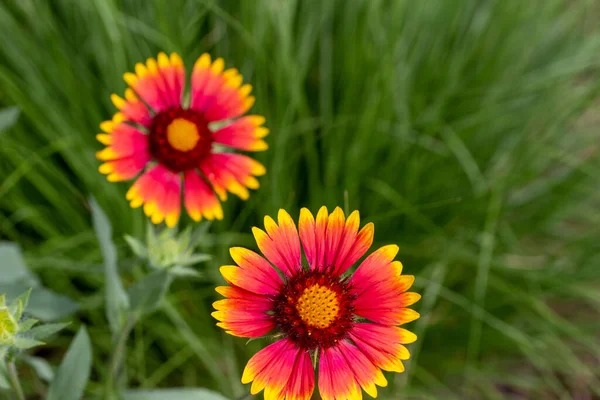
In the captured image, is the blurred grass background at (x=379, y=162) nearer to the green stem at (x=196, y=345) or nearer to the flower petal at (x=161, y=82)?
the green stem at (x=196, y=345)

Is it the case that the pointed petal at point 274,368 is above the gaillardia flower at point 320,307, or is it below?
below

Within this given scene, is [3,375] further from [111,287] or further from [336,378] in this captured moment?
[336,378]

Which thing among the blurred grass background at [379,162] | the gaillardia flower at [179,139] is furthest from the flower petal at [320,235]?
the blurred grass background at [379,162]

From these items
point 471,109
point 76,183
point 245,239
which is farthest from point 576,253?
point 76,183

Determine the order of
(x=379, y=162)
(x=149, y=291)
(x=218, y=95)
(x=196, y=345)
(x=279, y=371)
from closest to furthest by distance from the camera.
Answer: (x=279, y=371), (x=149, y=291), (x=218, y=95), (x=196, y=345), (x=379, y=162)

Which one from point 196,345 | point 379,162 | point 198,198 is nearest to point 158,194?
point 198,198

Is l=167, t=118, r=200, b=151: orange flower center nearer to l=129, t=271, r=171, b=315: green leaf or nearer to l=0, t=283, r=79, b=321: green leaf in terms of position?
l=129, t=271, r=171, b=315: green leaf
